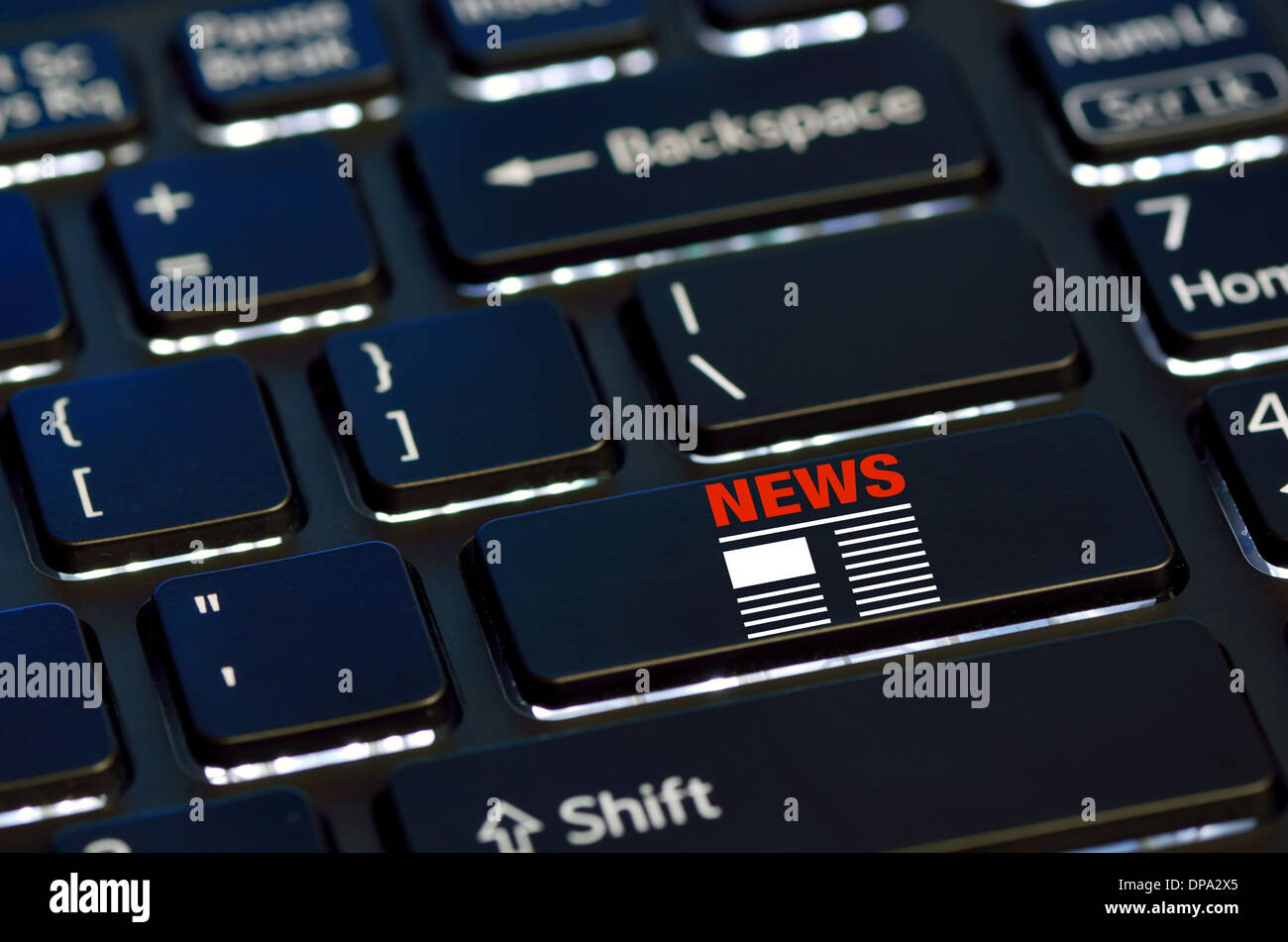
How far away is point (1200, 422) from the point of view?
2.54 ft

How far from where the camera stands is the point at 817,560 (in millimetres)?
728

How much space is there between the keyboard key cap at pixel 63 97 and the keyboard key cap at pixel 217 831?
0.36 metres

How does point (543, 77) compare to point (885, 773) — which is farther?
point (543, 77)

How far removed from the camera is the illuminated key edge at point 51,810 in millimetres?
670

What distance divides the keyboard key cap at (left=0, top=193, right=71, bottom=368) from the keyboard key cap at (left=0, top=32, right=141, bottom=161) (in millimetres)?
47

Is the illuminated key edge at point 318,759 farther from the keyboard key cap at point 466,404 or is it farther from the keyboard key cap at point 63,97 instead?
the keyboard key cap at point 63,97

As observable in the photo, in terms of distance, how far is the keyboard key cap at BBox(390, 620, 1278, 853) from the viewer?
26.5 inches

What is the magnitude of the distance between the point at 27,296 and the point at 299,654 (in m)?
0.23

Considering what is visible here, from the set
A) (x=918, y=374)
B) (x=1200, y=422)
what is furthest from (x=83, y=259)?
(x=1200, y=422)

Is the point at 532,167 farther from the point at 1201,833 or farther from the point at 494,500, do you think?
the point at 1201,833

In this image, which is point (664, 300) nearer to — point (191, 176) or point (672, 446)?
point (672, 446)

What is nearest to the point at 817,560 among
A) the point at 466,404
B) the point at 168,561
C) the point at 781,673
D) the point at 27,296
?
the point at 781,673
